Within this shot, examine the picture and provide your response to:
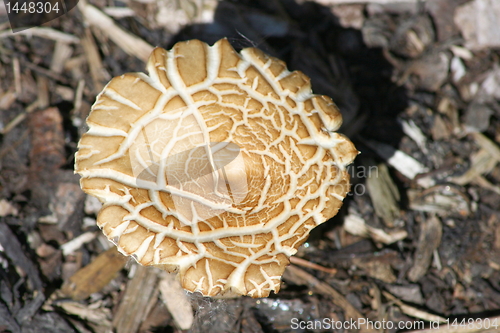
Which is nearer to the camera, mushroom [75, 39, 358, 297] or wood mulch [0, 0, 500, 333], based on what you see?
mushroom [75, 39, 358, 297]

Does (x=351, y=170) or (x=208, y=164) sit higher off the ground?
(x=208, y=164)

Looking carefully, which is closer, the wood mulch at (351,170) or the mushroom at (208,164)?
the mushroom at (208,164)

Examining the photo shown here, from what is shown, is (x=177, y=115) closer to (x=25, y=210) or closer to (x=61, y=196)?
(x=61, y=196)

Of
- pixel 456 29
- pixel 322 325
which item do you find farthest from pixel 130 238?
pixel 456 29

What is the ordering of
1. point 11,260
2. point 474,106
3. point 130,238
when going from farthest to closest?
point 474,106 → point 11,260 → point 130,238

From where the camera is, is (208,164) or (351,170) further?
(351,170)
